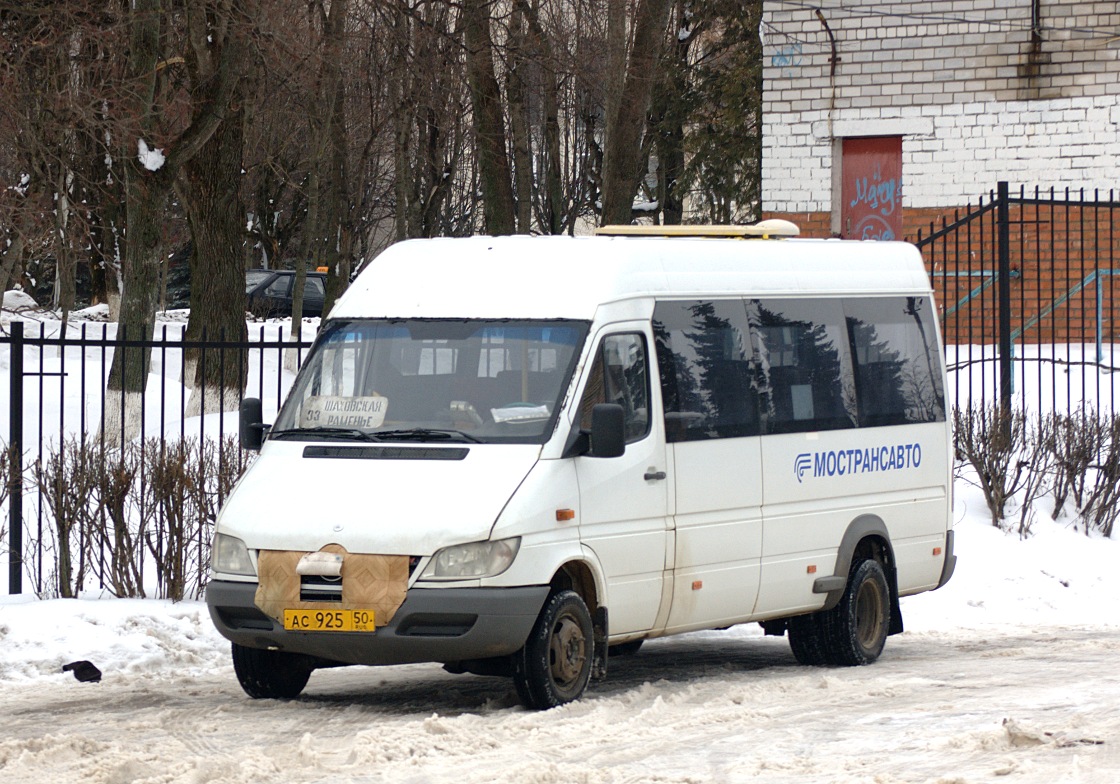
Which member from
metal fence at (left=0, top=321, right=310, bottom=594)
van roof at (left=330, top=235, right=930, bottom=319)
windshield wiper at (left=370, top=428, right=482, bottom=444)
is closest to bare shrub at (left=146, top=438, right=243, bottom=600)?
metal fence at (left=0, top=321, right=310, bottom=594)

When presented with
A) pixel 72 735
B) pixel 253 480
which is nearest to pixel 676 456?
pixel 253 480

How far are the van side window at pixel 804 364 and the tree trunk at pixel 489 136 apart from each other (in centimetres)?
1172

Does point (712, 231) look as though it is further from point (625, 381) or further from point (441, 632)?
point (441, 632)

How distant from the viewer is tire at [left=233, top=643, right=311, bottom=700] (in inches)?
341

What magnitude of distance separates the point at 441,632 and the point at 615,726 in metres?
0.85

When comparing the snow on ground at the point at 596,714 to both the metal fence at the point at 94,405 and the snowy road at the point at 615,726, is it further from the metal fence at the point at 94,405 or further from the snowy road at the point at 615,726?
the metal fence at the point at 94,405

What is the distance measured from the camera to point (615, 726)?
7.79 m

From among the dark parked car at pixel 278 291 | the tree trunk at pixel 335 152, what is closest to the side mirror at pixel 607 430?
the tree trunk at pixel 335 152

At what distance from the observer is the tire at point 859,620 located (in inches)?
397

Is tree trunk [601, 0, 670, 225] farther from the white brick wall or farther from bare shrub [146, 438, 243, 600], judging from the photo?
bare shrub [146, 438, 243, 600]

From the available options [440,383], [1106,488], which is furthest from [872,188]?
[440,383]

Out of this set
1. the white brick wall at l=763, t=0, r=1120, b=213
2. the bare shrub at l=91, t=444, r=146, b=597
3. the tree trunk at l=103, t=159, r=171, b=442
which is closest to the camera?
the bare shrub at l=91, t=444, r=146, b=597

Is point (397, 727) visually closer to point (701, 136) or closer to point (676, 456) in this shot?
point (676, 456)

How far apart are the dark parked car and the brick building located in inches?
718
